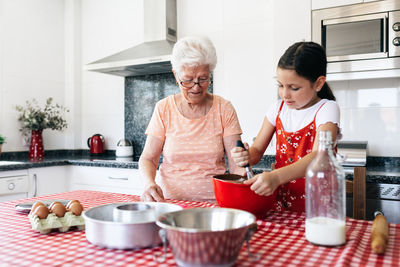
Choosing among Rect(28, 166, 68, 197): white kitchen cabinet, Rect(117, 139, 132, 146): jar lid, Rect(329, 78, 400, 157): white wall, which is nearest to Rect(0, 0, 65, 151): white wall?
Rect(28, 166, 68, 197): white kitchen cabinet

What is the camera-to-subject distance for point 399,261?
2.35 ft

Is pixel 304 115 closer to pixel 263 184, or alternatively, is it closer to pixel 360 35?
pixel 263 184

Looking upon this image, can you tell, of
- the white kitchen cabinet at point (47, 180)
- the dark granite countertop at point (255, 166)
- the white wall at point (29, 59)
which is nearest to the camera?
the dark granite countertop at point (255, 166)

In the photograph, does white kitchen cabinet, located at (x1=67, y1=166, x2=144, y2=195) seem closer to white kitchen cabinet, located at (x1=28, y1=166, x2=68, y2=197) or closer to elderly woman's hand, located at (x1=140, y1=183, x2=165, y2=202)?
white kitchen cabinet, located at (x1=28, y1=166, x2=68, y2=197)

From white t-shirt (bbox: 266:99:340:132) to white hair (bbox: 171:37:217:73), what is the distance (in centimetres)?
35

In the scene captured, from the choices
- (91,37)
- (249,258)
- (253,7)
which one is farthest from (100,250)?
(91,37)

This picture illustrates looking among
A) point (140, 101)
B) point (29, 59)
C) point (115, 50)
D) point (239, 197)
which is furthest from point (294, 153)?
point (29, 59)

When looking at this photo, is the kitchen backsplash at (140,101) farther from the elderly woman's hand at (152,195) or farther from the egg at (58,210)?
the egg at (58,210)

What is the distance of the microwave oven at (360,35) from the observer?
2055 millimetres

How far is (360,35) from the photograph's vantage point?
2.13 meters

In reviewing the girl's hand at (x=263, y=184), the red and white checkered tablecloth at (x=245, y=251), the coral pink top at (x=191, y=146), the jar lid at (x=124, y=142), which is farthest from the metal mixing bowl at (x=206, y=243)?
the jar lid at (x=124, y=142)

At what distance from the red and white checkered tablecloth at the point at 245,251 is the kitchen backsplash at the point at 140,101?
2337 mm

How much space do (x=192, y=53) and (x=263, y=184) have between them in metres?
0.69

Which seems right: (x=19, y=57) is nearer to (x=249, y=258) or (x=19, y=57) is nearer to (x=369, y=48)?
(x=369, y=48)
